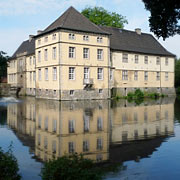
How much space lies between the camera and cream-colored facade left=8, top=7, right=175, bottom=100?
35312 mm

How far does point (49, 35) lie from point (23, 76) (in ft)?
54.7

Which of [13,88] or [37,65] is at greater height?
[37,65]

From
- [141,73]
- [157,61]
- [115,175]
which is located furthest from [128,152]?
[157,61]

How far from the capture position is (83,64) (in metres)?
36.8

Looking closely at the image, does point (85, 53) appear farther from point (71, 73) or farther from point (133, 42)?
point (133, 42)

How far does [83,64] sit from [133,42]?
1456 cm

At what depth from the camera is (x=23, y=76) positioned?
169 feet

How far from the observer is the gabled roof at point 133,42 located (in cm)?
4441

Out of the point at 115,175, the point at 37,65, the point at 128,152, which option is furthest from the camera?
the point at 37,65

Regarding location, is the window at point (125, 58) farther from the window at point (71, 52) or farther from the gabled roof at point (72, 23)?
the window at point (71, 52)

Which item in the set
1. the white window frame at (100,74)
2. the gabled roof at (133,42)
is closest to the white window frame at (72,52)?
the white window frame at (100,74)

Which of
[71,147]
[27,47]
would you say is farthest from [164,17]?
[27,47]

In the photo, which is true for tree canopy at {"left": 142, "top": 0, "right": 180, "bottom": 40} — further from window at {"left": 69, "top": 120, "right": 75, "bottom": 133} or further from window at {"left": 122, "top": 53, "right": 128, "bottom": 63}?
window at {"left": 122, "top": 53, "right": 128, "bottom": 63}

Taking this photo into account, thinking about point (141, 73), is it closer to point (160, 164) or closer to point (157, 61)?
point (157, 61)
